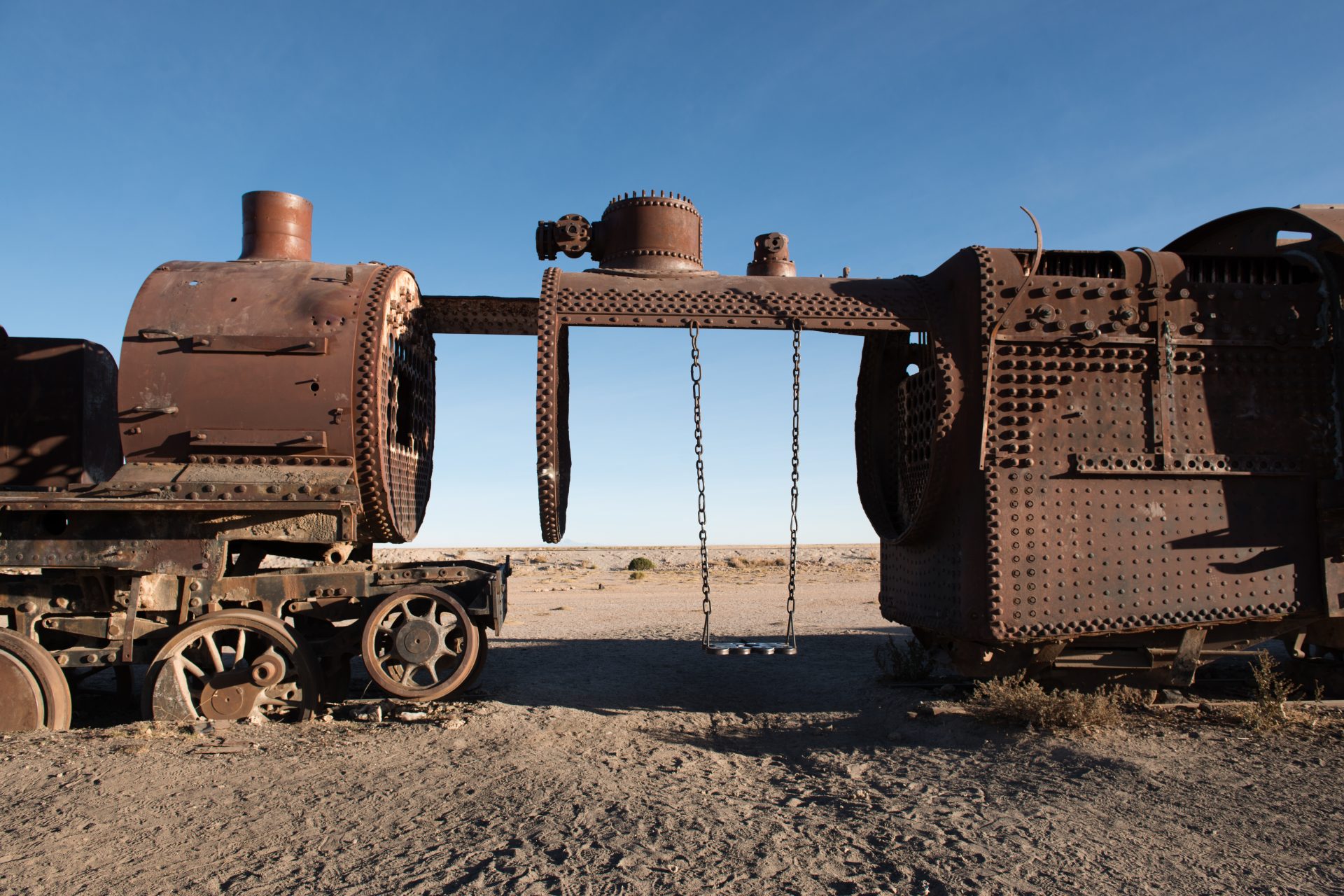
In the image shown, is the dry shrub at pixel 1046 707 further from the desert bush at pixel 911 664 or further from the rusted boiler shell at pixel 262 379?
the rusted boiler shell at pixel 262 379

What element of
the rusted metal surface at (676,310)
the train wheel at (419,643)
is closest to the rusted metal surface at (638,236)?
the rusted metal surface at (676,310)

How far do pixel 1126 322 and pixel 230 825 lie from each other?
22.5ft

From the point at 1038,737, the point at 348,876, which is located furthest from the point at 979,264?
the point at 348,876

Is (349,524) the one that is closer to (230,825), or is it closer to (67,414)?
(230,825)

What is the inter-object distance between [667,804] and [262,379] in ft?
14.8

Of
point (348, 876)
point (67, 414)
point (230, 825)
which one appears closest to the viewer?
point (348, 876)

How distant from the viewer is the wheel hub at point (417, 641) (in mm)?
6777

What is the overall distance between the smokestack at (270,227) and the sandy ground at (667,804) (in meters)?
4.17

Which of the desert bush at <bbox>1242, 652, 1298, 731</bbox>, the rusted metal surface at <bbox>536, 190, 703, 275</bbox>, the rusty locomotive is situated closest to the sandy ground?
the desert bush at <bbox>1242, 652, 1298, 731</bbox>

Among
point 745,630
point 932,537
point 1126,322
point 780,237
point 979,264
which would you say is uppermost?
point 780,237

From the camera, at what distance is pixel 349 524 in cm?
679

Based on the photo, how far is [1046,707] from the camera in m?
6.37

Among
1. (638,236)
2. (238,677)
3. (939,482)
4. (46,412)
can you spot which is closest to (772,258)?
(638,236)

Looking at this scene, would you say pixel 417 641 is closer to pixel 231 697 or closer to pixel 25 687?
pixel 231 697
